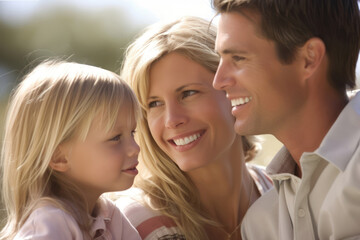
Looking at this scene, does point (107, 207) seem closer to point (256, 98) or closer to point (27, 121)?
point (27, 121)

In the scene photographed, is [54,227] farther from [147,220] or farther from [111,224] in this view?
[147,220]

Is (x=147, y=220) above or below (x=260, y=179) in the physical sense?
above

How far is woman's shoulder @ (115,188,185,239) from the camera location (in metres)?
3.15

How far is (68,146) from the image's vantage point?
2.76 m

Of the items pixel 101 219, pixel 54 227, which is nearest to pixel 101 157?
pixel 101 219

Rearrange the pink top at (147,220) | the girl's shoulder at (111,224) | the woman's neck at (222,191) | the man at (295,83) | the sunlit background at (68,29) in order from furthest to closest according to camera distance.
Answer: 1. the sunlit background at (68,29)
2. the woman's neck at (222,191)
3. the pink top at (147,220)
4. the girl's shoulder at (111,224)
5. the man at (295,83)

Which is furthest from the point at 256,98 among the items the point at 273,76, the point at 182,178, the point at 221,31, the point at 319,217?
the point at 182,178

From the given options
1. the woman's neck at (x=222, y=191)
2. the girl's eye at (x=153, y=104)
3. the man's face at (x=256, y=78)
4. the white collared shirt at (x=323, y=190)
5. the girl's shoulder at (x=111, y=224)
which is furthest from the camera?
the woman's neck at (x=222, y=191)

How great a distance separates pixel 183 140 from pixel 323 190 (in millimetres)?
948

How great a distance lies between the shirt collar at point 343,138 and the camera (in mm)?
2383

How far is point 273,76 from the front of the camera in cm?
268

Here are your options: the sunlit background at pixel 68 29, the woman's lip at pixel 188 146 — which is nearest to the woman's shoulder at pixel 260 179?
the woman's lip at pixel 188 146

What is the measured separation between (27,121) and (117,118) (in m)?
0.44

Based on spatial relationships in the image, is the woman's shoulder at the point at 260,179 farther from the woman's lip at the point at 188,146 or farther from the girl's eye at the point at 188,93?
the girl's eye at the point at 188,93
